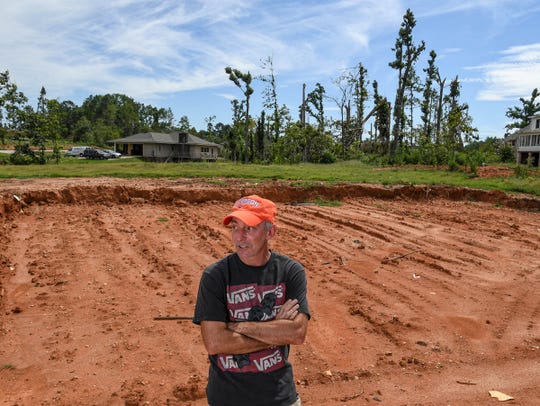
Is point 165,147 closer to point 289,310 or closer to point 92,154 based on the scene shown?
point 92,154

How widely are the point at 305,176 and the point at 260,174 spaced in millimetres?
1577

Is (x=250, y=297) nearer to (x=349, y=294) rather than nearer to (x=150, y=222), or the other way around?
(x=349, y=294)

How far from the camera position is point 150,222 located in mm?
10031

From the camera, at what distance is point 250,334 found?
91.4 inches

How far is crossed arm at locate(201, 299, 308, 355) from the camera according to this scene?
7.59ft

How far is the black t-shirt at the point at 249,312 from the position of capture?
7.49ft

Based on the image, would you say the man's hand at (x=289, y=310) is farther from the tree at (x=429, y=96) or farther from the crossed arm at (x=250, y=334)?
the tree at (x=429, y=96)

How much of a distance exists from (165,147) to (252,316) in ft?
164

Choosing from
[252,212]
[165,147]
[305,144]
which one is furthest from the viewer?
[165,147]

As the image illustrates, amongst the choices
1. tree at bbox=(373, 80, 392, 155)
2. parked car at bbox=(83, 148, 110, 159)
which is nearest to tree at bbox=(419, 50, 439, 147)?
tree at bbox=(373, 80, 392, 155)

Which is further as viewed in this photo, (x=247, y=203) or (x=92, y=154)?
(x=92, y=154)

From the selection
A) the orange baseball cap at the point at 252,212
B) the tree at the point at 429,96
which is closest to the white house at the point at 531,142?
the tree at the point at 429,96

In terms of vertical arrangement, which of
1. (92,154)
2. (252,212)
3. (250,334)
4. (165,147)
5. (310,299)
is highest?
(165,147)

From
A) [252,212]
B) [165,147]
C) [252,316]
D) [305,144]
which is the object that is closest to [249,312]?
[252,316]
